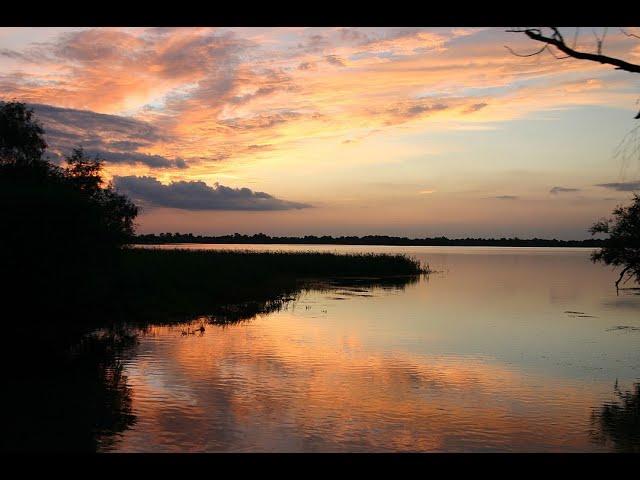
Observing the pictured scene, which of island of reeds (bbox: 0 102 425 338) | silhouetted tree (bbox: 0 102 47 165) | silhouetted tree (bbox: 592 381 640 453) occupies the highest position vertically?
silhouetted tree (bbox: 0 102 47 165)

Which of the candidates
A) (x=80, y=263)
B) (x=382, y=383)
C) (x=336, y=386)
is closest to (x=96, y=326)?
(x=80, y=263)

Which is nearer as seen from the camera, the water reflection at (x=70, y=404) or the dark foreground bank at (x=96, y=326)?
the water reflection at (x=70, y=404)

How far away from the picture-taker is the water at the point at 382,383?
12.0 meters

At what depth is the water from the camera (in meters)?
12.0

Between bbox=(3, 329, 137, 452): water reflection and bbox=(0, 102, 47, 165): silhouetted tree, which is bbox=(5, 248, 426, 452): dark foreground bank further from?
bbox=(0, 102, 47, 165): silhouetted tree

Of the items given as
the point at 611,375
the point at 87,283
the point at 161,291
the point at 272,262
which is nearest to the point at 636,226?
the point at 611,375

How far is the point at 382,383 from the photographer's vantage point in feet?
55.4

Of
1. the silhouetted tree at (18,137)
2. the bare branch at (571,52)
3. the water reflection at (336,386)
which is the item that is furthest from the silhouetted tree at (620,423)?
the silhouetted tree at (18,137)

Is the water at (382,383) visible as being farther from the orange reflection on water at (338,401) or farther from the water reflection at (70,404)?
the water reflection at (70,404)

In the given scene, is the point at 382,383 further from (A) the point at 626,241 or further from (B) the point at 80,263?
(A) the point at 626,241

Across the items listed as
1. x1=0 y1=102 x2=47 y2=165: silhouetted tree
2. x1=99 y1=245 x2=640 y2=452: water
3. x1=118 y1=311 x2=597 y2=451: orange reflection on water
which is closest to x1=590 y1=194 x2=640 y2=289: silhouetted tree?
x1=99 y1=245 x2=640 y2=452: water

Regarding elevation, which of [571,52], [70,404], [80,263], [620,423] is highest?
[571,52]
